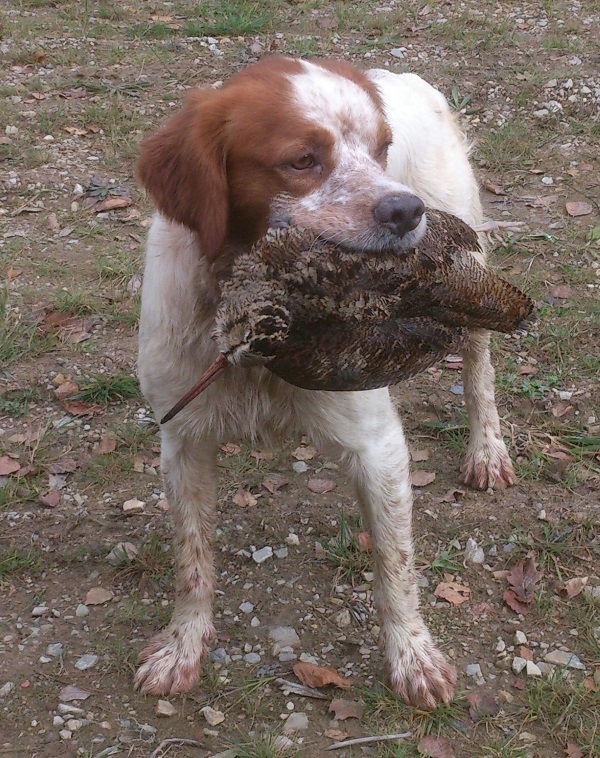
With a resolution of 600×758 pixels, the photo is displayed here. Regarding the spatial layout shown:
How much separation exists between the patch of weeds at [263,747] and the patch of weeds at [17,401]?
1820 mm

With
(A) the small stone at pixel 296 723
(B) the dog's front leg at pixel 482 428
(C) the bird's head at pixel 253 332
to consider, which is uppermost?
(C) the bird's head at pixel 253 332

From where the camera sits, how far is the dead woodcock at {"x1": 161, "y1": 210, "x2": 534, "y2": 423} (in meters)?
2.12

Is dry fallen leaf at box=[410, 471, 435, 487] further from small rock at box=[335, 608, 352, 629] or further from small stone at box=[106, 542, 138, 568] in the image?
small stone at box=[106, 542, 138, 568]

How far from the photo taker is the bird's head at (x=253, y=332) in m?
2.08

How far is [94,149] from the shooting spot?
561 centimetres

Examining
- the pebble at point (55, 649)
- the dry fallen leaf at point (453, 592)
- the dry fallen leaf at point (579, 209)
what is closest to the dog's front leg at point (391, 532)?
the dry fallen leaf at point (453, 592)

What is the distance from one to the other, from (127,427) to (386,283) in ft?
6.21

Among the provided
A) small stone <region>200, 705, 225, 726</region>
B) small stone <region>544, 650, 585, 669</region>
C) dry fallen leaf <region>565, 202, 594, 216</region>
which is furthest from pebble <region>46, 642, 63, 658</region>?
dry fallen leaf <region>565, 202, 594, 216</region>

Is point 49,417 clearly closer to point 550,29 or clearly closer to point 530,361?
point 530,361

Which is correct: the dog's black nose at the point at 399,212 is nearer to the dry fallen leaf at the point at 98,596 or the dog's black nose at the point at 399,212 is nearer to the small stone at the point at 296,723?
the small stone at the point at 296,723

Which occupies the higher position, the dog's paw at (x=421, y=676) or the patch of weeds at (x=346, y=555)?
the dog's paw at (x=421, y=676)

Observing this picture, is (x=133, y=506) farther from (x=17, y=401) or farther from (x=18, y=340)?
(x=18, y=340)

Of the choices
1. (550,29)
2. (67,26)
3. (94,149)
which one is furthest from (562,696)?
(67,26)

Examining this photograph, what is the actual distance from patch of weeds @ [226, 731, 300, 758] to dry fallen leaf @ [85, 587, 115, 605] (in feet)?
2.39
